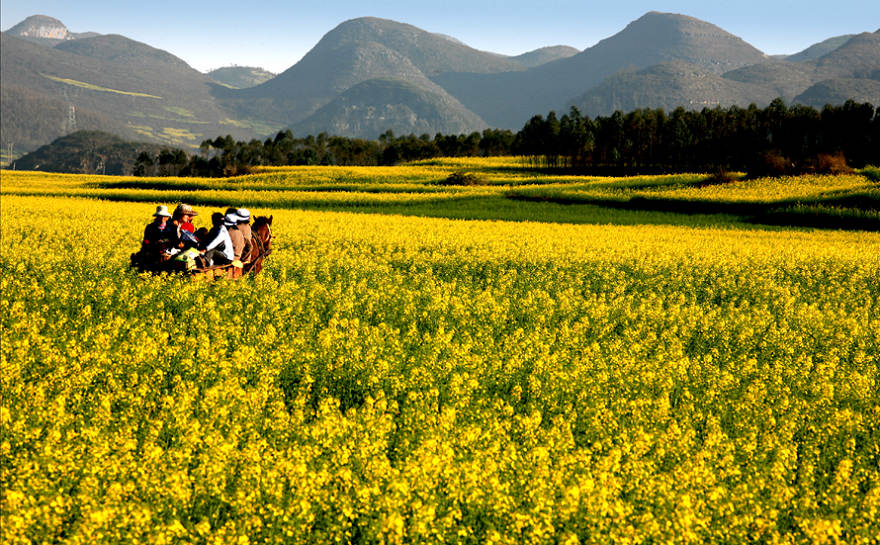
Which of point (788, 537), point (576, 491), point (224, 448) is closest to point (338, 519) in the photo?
point (224, 448)

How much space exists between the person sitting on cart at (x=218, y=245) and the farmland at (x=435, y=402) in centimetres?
81

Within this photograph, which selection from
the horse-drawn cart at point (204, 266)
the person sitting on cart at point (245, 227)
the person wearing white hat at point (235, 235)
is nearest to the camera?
the horse-drawn cart at point (204, 266)

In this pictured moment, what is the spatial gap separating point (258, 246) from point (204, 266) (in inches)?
92.0

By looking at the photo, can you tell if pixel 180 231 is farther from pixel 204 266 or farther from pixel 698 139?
pixel 698 139

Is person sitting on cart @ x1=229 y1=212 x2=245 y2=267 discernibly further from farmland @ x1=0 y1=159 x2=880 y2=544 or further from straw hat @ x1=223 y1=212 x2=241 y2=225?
farmland @ x1=0 y1=159 x2=880 y2=544

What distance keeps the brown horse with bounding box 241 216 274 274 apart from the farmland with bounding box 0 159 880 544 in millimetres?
734

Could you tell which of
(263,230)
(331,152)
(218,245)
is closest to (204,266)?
(218,245)

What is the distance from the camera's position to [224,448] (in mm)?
6504

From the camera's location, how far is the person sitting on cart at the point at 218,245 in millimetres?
15523

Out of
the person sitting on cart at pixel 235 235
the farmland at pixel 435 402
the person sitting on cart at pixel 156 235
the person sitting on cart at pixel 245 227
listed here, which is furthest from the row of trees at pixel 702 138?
the person sitting on cart at pixel 156 235

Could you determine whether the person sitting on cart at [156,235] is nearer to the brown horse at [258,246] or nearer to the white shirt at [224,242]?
the white shirt at [224,242]

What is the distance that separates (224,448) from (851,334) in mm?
12979

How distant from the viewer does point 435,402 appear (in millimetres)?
8703

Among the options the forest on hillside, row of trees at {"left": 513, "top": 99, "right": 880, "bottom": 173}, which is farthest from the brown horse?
row of trees at {"left": 513, "top": 99, "right": 880, "bottom": 173}
